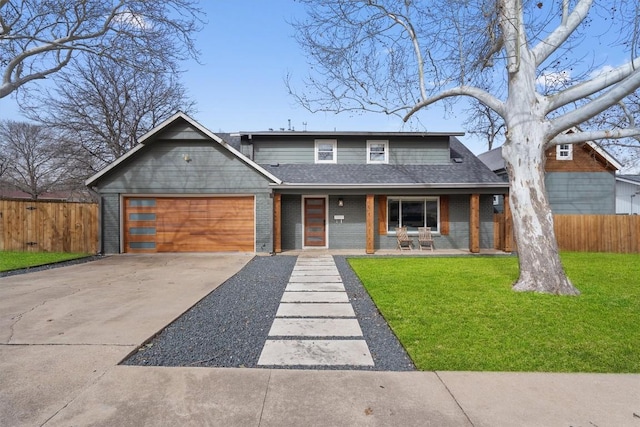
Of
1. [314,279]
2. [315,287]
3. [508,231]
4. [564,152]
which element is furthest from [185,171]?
[564,152]

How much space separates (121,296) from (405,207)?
1024 centimetres

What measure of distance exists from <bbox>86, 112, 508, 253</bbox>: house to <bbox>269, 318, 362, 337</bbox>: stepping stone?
7.58 m

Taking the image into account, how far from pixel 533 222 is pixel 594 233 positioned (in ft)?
32.8

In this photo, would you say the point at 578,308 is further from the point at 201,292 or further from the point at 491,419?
the point at 201,292

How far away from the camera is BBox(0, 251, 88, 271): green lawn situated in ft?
30.0

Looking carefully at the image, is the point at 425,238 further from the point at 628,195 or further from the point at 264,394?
the point at 628,195

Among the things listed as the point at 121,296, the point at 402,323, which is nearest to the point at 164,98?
the point at 121,296

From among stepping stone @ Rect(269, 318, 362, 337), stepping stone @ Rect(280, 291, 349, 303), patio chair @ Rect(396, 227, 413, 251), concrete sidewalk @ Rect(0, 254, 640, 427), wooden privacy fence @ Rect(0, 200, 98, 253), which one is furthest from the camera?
patio chair @ Rect(396, 227, 413, 251)

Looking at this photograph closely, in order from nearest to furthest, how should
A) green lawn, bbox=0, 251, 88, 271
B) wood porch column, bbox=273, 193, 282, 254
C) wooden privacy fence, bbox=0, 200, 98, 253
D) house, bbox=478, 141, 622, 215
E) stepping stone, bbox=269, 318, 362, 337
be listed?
stepping stone, bbox=269, 318, 362, 337
green lawn, bbox=0, 251, 88, 271
wooden privacy fence, bbox=0, 200, 98, 253
wood porch column, bbox=273, 193, 282, 254
house, bbox=478, 141, 622, 215

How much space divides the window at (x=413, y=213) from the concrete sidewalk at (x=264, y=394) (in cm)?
1039

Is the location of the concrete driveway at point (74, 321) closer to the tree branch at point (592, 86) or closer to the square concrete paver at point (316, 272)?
the square concrete paver at point (316, 272)

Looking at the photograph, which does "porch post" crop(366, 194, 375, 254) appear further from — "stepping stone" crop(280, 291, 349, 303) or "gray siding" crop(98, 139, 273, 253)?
"stepping stone" crop(280, 291, 349, 303)

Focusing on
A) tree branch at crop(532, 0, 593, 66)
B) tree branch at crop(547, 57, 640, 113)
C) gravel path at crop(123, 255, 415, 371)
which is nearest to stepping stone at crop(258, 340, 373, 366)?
gravel path at crop(123, 255, 415, 371)

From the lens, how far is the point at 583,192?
16672mm
